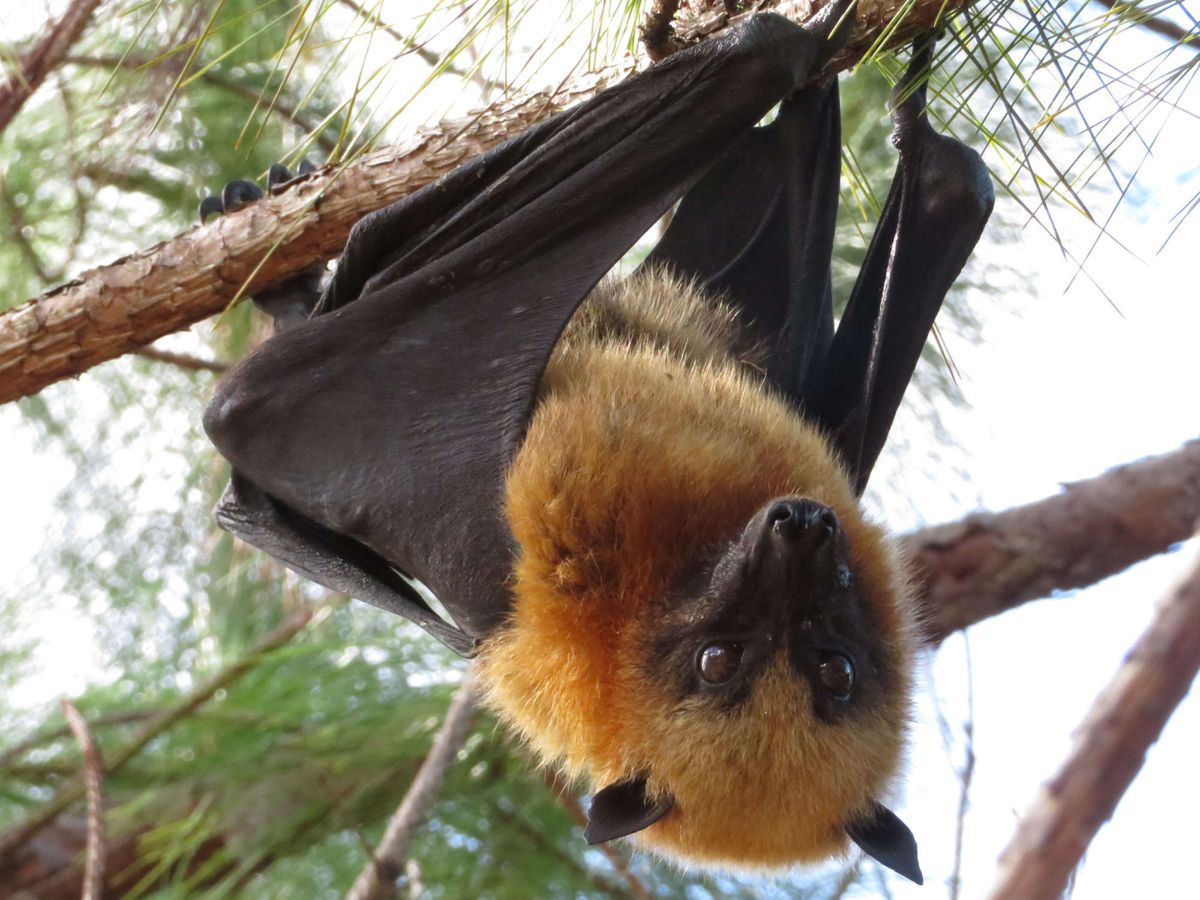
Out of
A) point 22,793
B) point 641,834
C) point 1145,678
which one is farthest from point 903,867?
point 22,793

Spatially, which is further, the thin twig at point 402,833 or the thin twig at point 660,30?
the thin twig at point 402,833

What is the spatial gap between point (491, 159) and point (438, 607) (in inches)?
81.0

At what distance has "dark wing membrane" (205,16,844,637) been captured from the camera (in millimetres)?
2436

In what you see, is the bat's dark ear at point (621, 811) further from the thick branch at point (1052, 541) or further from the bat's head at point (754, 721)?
the thick branch at point (1052, 541)

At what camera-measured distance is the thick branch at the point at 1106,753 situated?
118 cm

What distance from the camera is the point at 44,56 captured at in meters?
2.97

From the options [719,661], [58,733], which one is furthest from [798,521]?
[58,733]

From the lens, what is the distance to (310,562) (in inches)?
112

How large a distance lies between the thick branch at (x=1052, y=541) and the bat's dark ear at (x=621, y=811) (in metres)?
1.31

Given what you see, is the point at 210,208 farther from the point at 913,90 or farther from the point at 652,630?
the point at 913,90

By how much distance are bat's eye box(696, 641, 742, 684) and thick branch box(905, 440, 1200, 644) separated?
1.24m

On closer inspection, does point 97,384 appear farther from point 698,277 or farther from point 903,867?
point 903,867

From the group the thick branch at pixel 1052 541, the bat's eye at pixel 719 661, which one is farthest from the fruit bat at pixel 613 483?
the thick branch at pixel 1052 541

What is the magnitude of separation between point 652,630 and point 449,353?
72 cm
